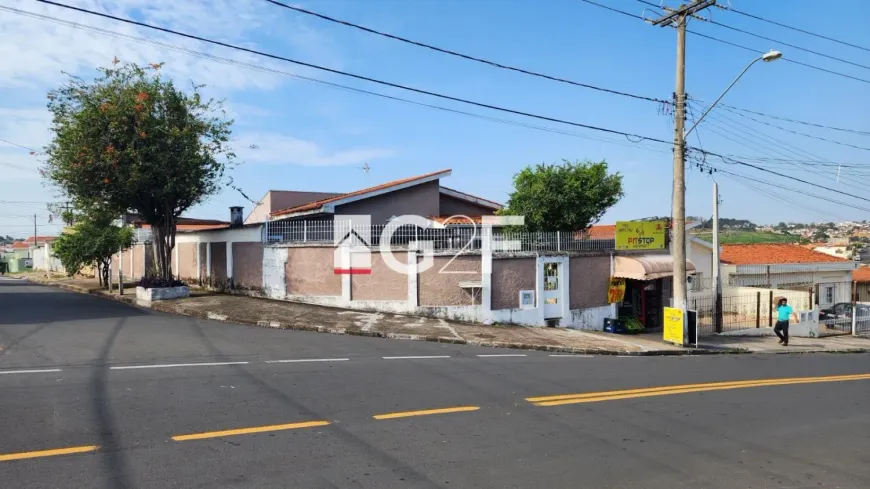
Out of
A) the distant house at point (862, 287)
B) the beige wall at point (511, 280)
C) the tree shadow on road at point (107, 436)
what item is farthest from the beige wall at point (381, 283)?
the distant house at point (862, 287)

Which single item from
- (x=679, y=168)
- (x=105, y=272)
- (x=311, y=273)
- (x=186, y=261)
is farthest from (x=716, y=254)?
(x=105, y=272)

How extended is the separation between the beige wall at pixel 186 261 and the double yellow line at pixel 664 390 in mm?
19207

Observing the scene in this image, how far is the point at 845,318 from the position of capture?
22156 mm

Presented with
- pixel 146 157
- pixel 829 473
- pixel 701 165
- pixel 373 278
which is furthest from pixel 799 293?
pixel 146 157

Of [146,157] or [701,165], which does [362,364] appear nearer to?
[146,157]

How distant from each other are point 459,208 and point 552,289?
26.9 ft

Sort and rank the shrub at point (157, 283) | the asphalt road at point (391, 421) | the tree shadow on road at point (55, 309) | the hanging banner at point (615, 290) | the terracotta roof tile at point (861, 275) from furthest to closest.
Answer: the terracotta roof tile at point (861, 275), the hanging banner at point (615, 290), the shrub at point (157, 283), the tree shadow on road at point (55, 309), the asphalt road at point (391, 421)

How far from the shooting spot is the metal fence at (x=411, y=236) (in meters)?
16.4

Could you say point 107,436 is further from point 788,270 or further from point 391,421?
point 788,270

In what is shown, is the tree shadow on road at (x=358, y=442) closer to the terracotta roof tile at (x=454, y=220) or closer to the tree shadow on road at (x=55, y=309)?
the tree shadow on road at (x=55, y=309)

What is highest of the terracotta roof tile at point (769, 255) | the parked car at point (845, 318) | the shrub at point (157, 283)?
the terracotta roof tile at point (769, 255)

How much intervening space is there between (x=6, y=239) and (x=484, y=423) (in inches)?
8164

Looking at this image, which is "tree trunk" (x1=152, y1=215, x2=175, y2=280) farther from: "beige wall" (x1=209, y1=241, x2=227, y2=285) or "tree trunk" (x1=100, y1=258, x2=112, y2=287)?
"tree trunk" (x1=100, y1=258, x2=112, y2=287)

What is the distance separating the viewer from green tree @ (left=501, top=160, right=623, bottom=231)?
62.6 feet
